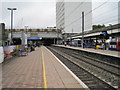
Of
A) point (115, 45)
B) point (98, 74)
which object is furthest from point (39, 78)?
point (115, 45)

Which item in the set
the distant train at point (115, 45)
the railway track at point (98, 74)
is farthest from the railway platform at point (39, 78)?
the distant train at point (115, 45)

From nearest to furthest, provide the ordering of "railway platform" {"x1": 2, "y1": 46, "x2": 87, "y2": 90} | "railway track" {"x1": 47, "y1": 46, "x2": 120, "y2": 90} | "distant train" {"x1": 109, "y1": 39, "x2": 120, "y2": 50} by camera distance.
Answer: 1. "railway platform" {"x1": 2, "y1": 46, "x2": 87, "y2": 90}
2. "railway track" {"x1": 47, "y1": 46, "x2": 120, "y2": 90}
3. "distant train" {"x1": 109, "y1": 39, "x2": 120, "y2": 50}

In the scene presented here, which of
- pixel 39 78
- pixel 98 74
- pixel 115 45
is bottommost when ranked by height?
pixel 98 74

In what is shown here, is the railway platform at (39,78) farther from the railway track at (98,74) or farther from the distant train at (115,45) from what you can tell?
the distant train at (115,45)

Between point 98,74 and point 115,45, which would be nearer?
point 98,74

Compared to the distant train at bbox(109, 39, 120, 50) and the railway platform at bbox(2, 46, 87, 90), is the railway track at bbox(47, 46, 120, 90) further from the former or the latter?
the distant train at bbox(109, 39, 120, 50)

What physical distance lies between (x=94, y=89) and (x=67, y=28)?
10304 centimetres

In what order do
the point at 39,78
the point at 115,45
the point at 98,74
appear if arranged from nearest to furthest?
the point at 39,78, the point at 98,74, the point at 115,45

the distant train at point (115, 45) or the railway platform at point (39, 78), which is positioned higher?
the distant train at point (115, 45)

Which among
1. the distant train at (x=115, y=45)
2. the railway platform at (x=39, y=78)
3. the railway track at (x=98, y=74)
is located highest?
the distant train at (x=115, y=45)

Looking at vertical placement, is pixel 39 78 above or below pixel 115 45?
below

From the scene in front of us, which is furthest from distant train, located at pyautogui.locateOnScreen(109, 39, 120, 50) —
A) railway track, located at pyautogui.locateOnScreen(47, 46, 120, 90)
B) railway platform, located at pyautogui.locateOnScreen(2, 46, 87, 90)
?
railway platform, located at pyautogui.locateOnScreen(2, 46, 87, 90)

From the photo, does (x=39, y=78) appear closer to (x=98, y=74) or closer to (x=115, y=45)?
(x=98, y=74)

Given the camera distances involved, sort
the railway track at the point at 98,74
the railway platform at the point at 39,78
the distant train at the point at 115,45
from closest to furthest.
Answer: the railway platform at the point at 39,78, the railway track at the point at 98,74, the distant train at the point at 115,45
